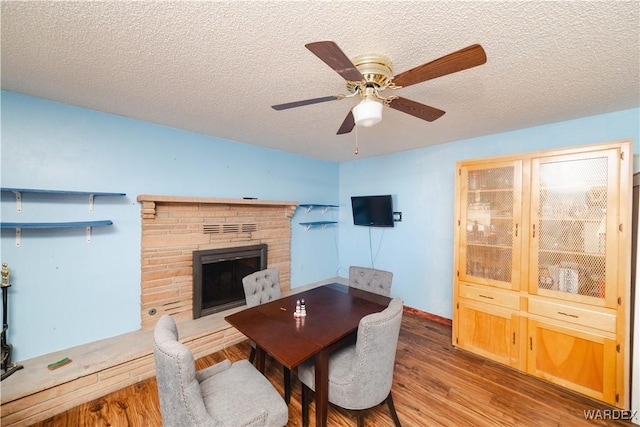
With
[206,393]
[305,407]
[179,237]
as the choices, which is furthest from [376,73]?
[179,237]

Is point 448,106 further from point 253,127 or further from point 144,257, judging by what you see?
point 144,257

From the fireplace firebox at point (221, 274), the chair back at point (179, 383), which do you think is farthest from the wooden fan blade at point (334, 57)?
the fireplace firebox at point (221, 274)

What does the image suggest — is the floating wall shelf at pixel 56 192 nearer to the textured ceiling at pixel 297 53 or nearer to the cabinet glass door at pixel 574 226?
the textured ceiling at pixel 297 53

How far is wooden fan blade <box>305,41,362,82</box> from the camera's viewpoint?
0.95 meters

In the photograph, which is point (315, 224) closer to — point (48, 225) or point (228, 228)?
point (228, 228)

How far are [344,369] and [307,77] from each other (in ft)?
6.70

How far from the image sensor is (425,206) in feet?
11.6

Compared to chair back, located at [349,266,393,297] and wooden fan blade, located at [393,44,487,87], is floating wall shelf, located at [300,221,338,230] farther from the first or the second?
wooden fan blade, located at [393,44,487,87]

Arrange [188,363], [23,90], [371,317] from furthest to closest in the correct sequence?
[23,90], [371,317], [188,363]

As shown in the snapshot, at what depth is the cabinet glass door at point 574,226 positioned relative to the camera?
1.97 meters

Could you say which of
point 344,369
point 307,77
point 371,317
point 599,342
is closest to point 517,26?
point 307,77

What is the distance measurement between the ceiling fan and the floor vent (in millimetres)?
2120

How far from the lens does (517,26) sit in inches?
48.3

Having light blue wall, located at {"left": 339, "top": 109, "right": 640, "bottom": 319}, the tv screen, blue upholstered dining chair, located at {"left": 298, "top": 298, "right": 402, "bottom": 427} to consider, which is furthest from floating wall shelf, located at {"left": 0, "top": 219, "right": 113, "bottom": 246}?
light blue wall, located at {"left": 339, "top": 109, "right": 640, "bottom": 319}
